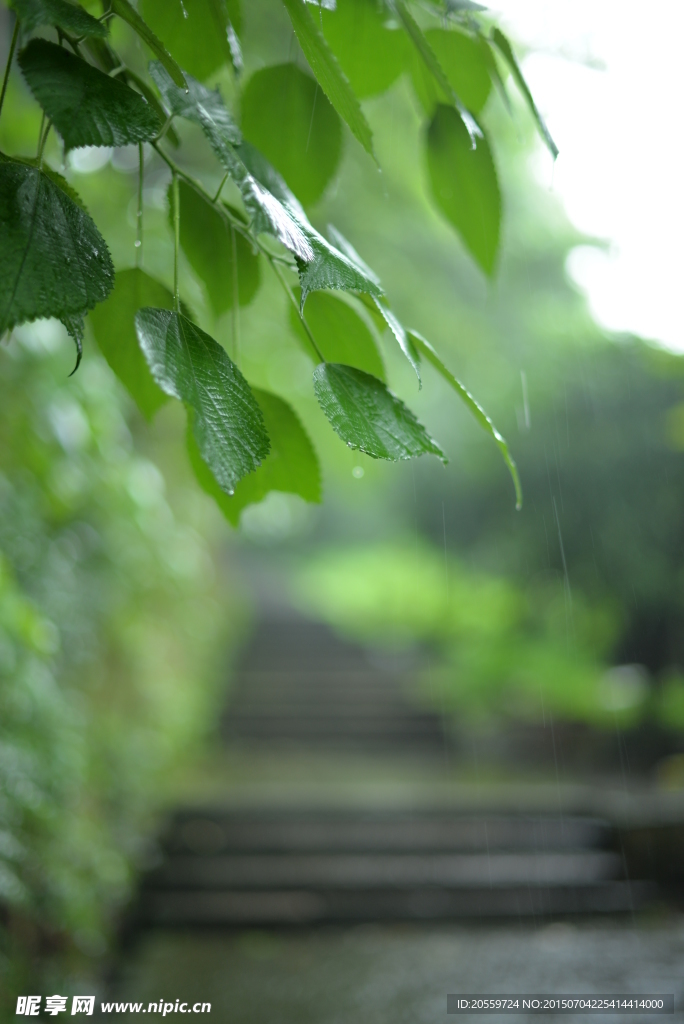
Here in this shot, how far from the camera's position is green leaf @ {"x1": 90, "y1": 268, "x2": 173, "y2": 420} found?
57 cm

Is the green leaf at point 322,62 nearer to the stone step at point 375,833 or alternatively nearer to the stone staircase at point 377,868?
the stone staircase at point 377,868

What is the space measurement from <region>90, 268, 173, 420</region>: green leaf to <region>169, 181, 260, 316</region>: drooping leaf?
5cm

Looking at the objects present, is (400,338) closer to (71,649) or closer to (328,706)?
(71,649)

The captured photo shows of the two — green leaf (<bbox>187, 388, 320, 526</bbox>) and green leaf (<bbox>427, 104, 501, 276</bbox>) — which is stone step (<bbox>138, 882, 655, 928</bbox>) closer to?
green leaf (<bbox>187, 388, 320, 526</bbox>)

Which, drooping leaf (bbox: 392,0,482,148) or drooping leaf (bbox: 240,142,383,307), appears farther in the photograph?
A: drooping leaf (bbox: 392,0,482,148)

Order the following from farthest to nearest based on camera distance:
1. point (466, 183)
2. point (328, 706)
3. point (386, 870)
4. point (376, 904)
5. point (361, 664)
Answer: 1. point (361, 664)
2. point (328, 706)
3. point (386, 870)
4. point (376, 904)
5. point (466, 183)

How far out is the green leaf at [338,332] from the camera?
1.82 ft

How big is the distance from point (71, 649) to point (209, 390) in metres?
2.00

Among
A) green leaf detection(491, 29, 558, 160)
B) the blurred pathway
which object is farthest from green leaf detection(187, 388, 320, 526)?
the blurred pathway

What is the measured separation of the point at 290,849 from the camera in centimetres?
303

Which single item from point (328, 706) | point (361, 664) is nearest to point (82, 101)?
point (328, 706)

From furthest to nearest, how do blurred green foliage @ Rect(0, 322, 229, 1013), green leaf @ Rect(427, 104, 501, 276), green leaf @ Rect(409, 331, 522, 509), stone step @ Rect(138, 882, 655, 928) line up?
stone step @ Rect(138, 882, 655, 928)
blurred green foliage @ Rect(0, 322, 229, 1013)
green leaf @ Rect(427, 104, 501, 276)
green leaf @ Rect(409, 331, 522, 509)

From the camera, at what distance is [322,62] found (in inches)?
16.6

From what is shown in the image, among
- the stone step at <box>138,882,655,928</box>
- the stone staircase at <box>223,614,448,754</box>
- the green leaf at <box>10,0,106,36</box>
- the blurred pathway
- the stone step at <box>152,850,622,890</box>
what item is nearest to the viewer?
the green leaf at <box>10,0,106,36</box>
